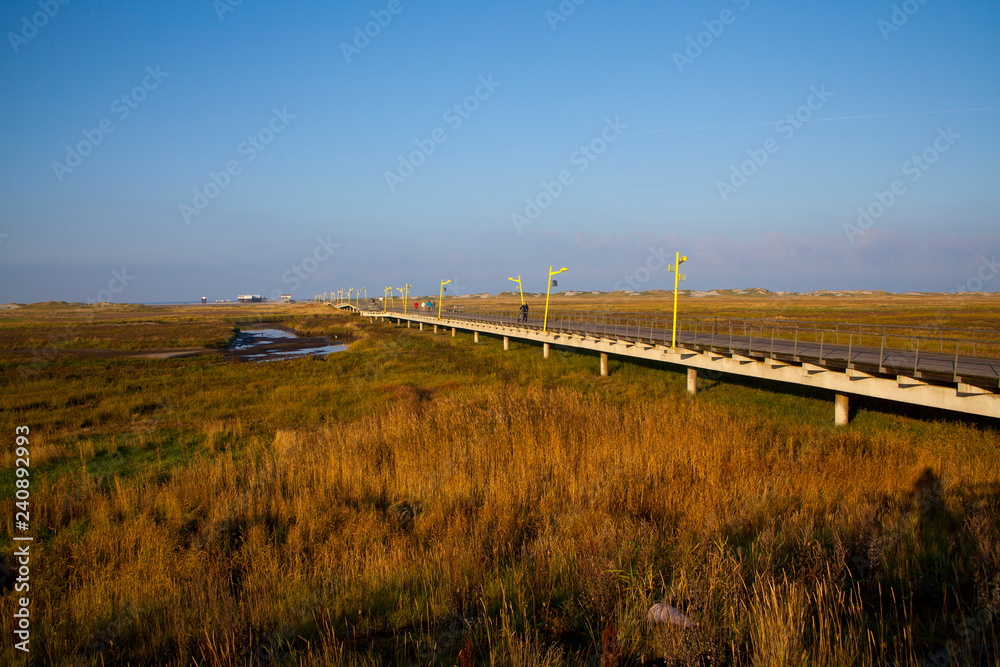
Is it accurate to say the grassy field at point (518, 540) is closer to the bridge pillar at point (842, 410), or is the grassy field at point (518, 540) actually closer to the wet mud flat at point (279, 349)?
the bridge pillar at point (842, 410)

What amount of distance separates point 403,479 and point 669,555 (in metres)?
5.02

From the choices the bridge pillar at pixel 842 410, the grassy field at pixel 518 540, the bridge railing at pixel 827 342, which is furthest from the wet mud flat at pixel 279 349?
the bridge pillar at pixel 842 410

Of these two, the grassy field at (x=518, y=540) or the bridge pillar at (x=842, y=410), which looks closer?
the grassy field at (x=518, y=540)

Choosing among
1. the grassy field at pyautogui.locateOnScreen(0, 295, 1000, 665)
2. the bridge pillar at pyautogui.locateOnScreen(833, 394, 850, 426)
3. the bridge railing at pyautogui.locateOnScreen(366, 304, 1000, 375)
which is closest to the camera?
the grassy field at pyautogui.locateOnScreen(0, 295, 1000, 665)

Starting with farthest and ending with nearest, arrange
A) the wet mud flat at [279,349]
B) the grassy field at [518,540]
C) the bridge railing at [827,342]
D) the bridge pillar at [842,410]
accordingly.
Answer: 1. the wet mud flat at [279,349]
2. the bridge pillar at [842,410]
3. the bridge railing at [827,342]
4. the grassy field at [518,540]

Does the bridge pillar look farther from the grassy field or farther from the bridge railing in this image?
the bridge railing

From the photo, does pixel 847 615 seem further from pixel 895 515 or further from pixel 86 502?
pixel 86 502

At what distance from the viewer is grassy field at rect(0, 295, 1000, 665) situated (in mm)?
4324

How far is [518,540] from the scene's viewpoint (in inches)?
262

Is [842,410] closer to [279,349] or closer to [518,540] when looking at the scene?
[518,540]

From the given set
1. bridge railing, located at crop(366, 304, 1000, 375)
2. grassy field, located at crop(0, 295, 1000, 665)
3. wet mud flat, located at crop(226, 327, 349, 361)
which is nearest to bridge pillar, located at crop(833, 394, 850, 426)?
grassy field, located at crop(0, 295, 1000, 665)

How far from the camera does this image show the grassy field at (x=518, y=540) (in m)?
4.32

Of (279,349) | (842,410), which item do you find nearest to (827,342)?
(842,410)

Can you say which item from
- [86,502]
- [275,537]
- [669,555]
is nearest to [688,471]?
[669,555]
